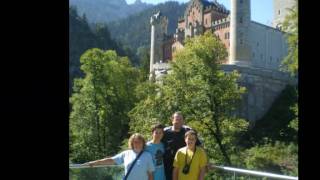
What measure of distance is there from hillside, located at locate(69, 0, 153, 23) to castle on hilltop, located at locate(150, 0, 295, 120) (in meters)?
99.6

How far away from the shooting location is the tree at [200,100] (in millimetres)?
26031

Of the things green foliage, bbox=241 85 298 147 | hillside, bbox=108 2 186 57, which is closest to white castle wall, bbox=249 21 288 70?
green foliage, bbox=241 85 298 147

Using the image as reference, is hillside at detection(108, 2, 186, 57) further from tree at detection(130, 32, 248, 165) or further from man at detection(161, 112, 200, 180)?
man at detection(161, 112, 200, 180)

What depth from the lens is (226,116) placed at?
1073 inches

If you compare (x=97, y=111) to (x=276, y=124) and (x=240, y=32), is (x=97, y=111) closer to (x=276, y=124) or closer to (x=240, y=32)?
(x=276, y=124)

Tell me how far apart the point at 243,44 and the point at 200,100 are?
27074mm

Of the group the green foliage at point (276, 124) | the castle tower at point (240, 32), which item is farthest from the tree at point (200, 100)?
the castle tower at point (240, 32)

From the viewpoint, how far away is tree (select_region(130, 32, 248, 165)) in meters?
26.0

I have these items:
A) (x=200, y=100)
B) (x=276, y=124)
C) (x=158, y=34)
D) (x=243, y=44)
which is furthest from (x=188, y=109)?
(x=158, y=34)
